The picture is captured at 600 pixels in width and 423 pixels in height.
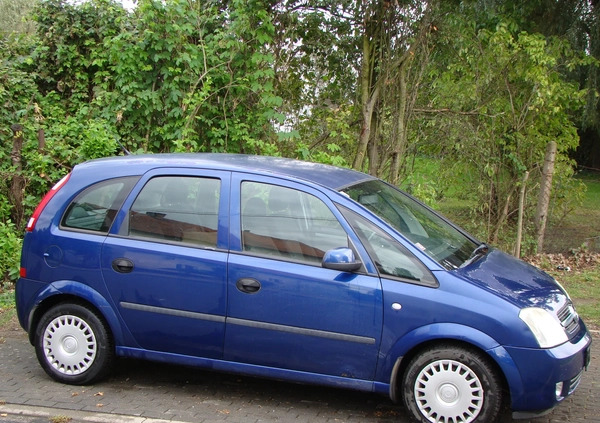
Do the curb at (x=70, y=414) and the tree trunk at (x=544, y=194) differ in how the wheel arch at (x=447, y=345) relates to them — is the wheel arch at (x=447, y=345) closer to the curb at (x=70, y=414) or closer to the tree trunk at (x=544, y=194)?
the curb at (x=70, y=414)

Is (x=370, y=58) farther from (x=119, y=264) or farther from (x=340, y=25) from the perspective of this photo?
(x=119, y=264)

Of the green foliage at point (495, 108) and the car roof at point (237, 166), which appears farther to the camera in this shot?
the green foliage at point (495, 108)

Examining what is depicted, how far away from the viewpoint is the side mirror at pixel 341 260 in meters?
4.41

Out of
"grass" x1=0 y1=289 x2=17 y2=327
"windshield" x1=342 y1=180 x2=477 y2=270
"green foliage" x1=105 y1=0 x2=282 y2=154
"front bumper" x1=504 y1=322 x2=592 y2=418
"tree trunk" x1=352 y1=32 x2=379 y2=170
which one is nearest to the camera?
"front bumper" x1=504 y1=322 x2=592 y2=418

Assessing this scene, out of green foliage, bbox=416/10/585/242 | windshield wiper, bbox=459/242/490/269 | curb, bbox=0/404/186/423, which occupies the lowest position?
curb, bbox=0/404/186/423

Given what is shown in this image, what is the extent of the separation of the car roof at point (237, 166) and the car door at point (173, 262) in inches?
4.1

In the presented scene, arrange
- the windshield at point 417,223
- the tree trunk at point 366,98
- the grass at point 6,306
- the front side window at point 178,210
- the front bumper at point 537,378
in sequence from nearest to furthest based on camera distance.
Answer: the front bumper at point 537,378, the windshield at point 417,223, the front side window at point 178,210, the grass at point 6,306, the tree trunk at point 366,98

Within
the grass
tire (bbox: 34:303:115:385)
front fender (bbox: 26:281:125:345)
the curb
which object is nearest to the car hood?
the curb

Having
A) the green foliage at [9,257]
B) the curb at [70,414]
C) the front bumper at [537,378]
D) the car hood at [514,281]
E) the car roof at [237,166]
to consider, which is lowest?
the curb at [70,414]

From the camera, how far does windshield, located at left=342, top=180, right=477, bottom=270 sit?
4.77 m

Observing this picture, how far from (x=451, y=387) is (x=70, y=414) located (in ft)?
8.61

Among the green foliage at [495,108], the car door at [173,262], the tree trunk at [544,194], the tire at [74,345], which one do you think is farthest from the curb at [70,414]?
the tree trunk at [544,194]

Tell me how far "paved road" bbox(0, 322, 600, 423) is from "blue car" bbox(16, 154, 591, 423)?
23 cm

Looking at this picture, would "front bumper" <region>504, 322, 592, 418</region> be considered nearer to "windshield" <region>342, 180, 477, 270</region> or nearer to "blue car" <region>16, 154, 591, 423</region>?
"blue car" <region>16, 154, 591, 423</region>
